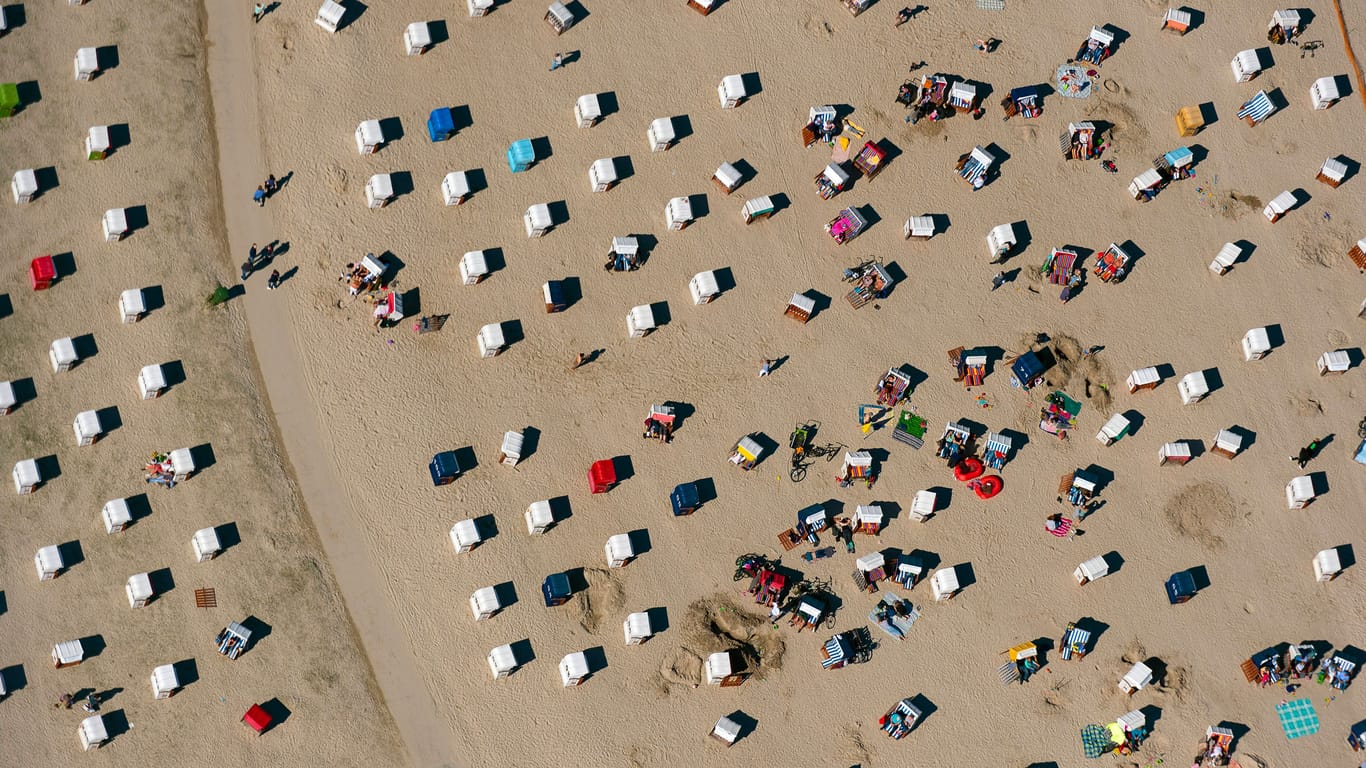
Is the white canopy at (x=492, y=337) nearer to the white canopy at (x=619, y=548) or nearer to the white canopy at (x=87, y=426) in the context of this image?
the white canopy at (x=619, y=548)

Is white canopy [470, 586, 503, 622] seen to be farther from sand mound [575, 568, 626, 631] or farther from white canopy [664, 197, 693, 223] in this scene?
white canopy [664, 197, 693, 223]

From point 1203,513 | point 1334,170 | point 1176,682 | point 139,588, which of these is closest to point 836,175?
point 1203,513

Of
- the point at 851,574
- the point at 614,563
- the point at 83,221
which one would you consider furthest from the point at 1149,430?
the point at 83,221

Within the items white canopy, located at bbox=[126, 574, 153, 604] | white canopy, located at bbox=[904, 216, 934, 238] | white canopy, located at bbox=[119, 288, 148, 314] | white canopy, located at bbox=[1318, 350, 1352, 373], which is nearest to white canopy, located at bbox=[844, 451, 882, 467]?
white canopy, located at bbox=[904, 216, 934, 238]

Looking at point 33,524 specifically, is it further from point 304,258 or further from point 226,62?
point 226,62

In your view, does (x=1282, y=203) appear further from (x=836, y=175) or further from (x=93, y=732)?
(x=93, y=732)

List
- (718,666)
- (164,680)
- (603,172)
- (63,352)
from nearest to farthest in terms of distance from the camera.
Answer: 1. (164,680)
2. (63,352)
3. (718,666)
4. (603,172)

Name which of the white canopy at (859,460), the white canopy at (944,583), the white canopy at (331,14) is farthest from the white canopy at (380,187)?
the white canopy at (944,583)
